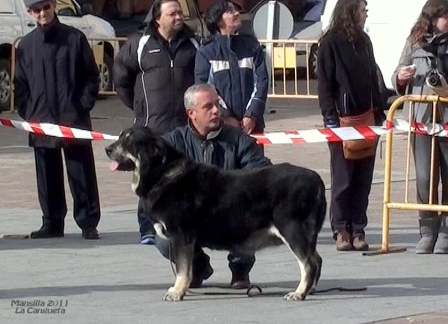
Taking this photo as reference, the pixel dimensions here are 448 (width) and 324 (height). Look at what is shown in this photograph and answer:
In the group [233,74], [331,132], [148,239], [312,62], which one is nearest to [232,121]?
[233,74]

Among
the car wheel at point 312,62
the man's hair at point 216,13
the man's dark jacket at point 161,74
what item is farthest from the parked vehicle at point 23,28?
the man's hair at point 216,13

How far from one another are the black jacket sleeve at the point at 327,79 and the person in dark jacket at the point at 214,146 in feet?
5.55

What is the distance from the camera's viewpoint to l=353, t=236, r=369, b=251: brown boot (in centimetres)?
1091

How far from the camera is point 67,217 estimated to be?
42.3 feet

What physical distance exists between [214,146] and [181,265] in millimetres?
833

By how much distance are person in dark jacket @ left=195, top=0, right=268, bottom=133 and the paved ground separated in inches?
41.8

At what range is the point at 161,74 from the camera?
36.4 ft

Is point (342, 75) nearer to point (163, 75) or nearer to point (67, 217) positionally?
point (163, 75)

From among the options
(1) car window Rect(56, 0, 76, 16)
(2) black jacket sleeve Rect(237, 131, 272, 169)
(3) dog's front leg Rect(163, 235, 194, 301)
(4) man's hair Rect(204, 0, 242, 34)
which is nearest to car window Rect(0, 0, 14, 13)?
(1) car window Rect(56, 0, 76, 16)

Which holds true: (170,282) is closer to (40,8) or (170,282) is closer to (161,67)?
(161,67)

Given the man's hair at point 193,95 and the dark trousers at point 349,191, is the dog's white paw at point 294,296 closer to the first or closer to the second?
the man's hair at point 193,95

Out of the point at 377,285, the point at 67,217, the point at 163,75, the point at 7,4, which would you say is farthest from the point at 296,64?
the point at 377,285

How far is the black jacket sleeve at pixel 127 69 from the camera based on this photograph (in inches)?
443

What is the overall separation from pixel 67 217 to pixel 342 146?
122 inches
